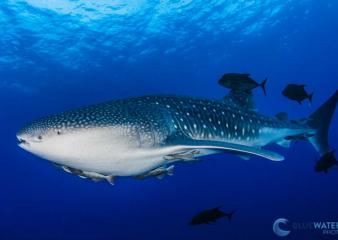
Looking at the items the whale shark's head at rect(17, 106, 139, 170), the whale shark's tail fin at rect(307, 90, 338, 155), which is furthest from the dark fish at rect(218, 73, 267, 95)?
the whale shark's head at rect(17, 106, 139, 170)

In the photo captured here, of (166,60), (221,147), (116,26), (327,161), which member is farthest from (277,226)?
(166,60)

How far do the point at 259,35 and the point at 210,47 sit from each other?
16.7 ft

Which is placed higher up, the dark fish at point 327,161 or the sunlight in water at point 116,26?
the sunlight in water at point 116,26

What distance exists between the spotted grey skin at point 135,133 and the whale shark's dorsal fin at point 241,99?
0.62 m

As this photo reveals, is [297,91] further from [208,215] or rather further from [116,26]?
[116,26]

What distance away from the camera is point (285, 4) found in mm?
26922

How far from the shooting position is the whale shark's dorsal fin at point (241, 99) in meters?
6.71

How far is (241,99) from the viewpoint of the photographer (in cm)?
674

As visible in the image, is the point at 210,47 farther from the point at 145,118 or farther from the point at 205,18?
the point at 145,118

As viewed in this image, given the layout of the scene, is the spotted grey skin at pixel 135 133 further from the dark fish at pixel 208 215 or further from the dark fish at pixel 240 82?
the dark fish at pixel 208 215

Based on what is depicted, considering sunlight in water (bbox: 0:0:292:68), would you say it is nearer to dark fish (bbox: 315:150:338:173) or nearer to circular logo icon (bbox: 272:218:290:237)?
circular logo icon (bbox: 272:218:290:237)

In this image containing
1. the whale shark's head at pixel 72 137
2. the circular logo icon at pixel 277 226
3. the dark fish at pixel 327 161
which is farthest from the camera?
the circular logo icon at pixel 277 226

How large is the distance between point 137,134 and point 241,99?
3.34m

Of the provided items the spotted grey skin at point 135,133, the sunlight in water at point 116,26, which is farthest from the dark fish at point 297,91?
the sunlight in water at point 116,26
